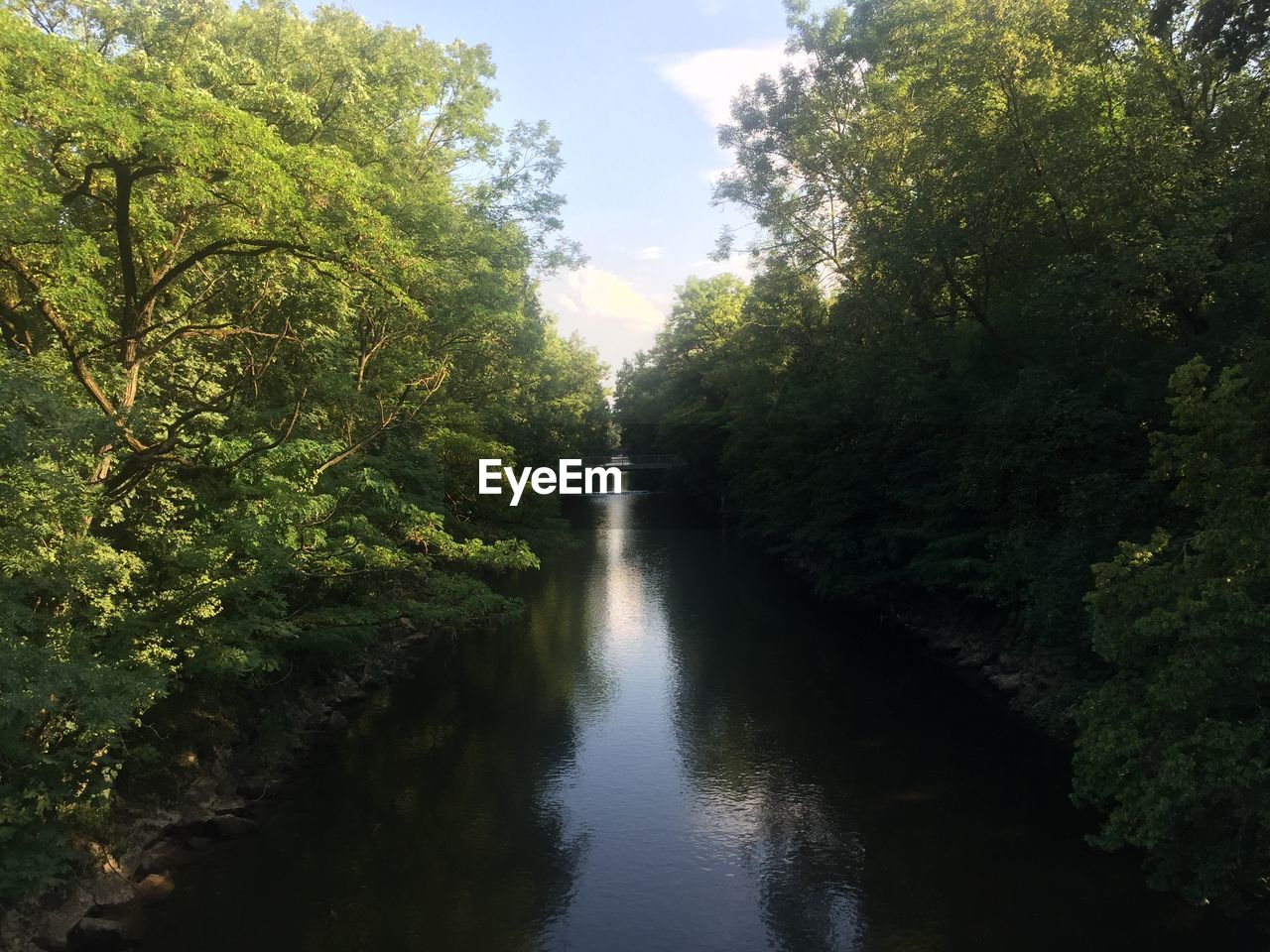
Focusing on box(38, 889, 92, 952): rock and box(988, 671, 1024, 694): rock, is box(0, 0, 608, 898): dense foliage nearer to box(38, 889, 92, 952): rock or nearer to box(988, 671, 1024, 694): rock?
box(38, 889, 92, 952): rock

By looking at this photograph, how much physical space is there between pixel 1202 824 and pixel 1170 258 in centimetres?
885

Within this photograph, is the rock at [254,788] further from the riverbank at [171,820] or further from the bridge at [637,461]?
the bridge at [637,461]

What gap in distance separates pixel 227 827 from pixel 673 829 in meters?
8.09

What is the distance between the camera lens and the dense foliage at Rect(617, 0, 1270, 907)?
9984mm

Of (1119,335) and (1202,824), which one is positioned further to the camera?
(1119,335)

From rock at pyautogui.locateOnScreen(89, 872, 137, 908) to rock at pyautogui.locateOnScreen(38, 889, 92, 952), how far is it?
13 cm

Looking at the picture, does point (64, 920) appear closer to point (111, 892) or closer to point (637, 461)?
point (111, 892)

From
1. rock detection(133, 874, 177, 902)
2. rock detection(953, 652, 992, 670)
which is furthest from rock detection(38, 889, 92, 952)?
rock detection(953, 652, 992, 670)

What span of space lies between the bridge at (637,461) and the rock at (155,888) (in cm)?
6178

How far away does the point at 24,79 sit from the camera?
29.1ft

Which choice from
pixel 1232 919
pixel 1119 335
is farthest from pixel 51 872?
pixel 1119 335

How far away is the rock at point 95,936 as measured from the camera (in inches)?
426

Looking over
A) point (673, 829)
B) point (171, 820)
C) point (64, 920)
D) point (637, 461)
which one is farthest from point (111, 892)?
point (637, 461)

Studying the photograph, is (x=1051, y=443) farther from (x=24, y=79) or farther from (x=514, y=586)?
(x=514, y=586)
